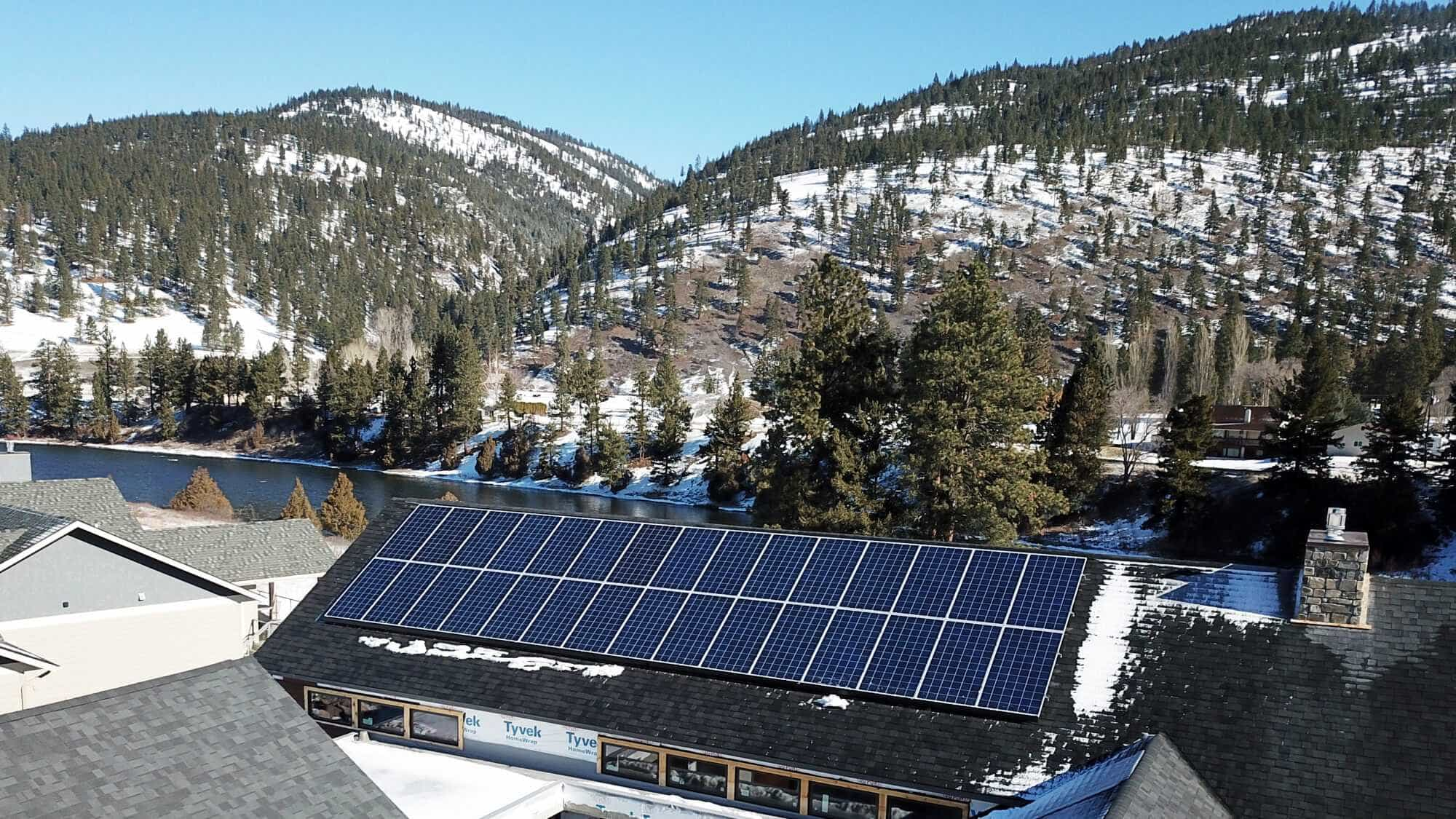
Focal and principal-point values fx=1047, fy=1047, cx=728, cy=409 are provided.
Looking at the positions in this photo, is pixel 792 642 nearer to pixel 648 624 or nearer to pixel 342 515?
pixel 648 624

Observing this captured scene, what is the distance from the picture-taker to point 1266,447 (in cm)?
5872

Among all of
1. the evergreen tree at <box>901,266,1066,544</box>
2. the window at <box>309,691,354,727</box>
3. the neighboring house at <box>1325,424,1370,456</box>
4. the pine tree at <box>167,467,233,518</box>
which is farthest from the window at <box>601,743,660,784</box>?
the neighboring house at <box>1325,424,1370,456</box>

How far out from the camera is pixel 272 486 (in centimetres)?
7900

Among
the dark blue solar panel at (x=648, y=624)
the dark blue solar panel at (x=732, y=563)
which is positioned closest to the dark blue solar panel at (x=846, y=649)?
the dark blue solar panel at (x=732, y=563)

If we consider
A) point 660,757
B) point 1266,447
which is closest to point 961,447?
point 660,757

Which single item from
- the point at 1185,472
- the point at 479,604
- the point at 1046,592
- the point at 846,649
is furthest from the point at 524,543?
the point at 1185,472

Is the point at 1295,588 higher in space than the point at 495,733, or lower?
higher

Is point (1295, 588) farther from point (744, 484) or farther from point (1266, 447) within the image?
point (744, 484)

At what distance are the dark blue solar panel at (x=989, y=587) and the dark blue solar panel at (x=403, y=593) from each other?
9719 mm

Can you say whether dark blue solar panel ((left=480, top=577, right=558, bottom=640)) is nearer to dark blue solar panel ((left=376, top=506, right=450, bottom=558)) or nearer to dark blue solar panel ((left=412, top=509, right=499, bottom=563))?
dark blue solar panel ((left=412, top=509, right=499, bottom=563))

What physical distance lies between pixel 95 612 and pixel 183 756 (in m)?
16.7

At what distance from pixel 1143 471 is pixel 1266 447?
9.22m

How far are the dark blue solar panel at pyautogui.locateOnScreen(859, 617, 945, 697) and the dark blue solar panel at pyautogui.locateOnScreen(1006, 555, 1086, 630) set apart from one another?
132cm

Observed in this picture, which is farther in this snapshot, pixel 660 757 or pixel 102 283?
pixel 102 283
